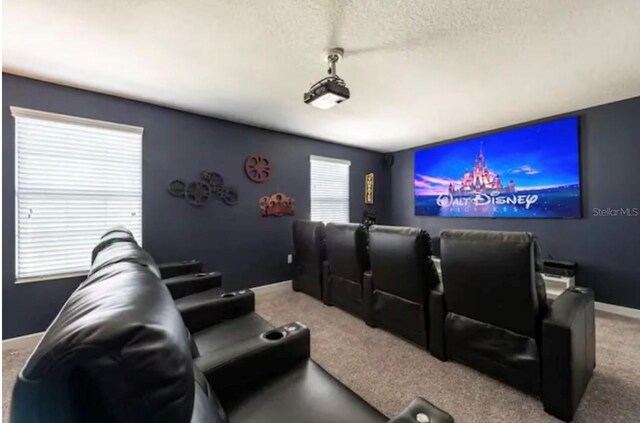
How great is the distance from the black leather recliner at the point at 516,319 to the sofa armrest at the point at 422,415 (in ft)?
4.02

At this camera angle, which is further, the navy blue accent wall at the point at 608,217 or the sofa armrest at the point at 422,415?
the navy blue accent wall at the point at 608,217

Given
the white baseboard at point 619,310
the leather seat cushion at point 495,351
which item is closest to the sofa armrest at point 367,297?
the leather seat cushion at point 495,351

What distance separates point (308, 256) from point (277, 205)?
39.7 inches

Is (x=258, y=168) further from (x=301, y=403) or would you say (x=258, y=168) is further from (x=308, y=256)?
(x=301, y=403)

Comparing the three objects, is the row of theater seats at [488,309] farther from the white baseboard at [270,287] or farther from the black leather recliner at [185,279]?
the white baseboard at [270,287]

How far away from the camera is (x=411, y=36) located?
2.04m

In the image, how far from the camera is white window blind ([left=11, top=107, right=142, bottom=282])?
258 cm

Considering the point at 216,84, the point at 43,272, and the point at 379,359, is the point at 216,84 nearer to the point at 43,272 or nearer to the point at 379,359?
the point at 43,272

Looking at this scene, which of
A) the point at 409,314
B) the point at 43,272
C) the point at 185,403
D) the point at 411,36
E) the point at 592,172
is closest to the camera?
the point at 185,403

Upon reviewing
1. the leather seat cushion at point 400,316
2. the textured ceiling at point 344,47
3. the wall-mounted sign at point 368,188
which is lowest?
the leather seat cushion at point 400,316

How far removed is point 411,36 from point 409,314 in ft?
7.53

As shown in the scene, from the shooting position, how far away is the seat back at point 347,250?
2.94 m

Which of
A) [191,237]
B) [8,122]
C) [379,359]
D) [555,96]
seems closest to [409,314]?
[379,359]

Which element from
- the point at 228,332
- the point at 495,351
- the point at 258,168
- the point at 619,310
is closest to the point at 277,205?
the point at 258,168
